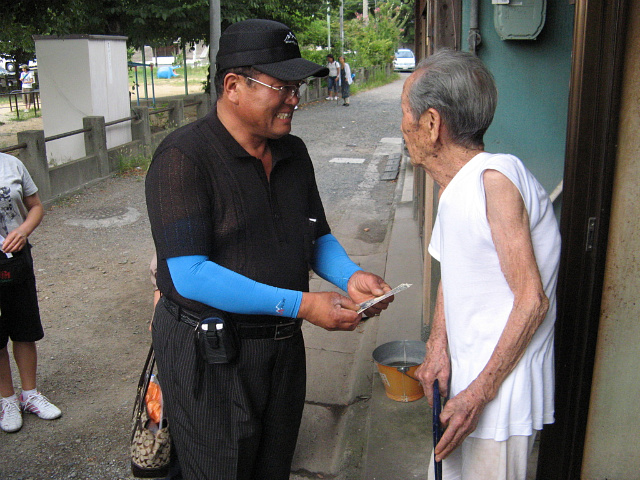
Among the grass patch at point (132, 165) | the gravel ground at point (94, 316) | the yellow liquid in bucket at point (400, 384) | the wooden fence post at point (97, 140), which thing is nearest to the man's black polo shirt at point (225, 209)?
the yellow liquid in bucket at point (400, 384)

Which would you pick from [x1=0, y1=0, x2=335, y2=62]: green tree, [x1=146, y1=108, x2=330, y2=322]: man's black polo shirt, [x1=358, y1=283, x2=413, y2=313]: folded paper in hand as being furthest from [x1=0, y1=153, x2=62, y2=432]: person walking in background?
[x1=0, y1=0, x2=335, y2=62]: green tree

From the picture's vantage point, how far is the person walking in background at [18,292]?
11.5ft

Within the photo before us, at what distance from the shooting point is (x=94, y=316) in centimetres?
559

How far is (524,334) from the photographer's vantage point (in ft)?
5.69

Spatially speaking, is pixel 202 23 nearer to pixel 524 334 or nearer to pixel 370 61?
pixel 524 334

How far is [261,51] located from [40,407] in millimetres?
2960

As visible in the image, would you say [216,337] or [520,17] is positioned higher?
[520,17]

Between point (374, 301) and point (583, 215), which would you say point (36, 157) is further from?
point (583, 215)

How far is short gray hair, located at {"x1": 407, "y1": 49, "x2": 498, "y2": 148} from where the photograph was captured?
5.74 feet

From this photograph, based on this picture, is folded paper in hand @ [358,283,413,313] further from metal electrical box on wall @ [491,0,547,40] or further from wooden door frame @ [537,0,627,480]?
metal electrical box on wall @ [491,0,547,40]

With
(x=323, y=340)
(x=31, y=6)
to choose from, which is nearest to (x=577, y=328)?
(x=323, y=340)

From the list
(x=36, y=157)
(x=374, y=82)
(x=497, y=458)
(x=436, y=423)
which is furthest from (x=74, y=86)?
(x=374, y=82)

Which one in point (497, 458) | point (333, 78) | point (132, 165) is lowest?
point (132, 165)

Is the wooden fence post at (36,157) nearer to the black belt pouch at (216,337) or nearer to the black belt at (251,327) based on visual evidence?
the black belt at (251,327)
